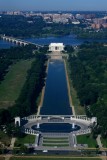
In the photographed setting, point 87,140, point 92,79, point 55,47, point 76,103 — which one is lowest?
point 87,140

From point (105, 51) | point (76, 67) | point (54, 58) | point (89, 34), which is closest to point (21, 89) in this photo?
point (76, 67)

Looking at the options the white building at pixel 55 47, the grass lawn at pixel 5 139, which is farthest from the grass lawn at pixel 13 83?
the white building at pixel 55 47

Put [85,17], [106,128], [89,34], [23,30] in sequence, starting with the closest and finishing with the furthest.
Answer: [106,128]
[89,34]
[23,30]
[85,17]

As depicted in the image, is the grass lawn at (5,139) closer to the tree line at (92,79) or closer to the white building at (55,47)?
the tree line at (92,79)

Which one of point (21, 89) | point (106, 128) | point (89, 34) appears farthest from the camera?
point (89, 34)

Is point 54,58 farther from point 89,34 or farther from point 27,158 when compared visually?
point 27,158

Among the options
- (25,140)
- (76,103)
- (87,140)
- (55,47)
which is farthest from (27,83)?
(55,47)

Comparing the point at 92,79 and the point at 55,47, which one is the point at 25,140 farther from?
the point at 55,47

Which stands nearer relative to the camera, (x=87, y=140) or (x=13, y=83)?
(x=87, y=140)
